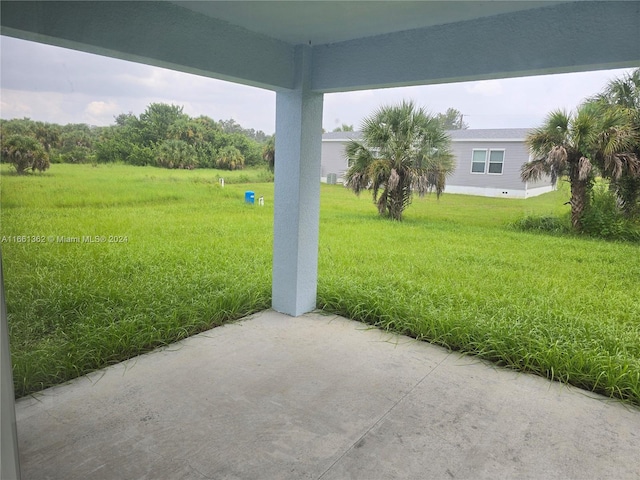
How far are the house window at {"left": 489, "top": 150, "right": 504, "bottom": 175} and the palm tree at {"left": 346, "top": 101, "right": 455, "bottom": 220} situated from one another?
0.41 meters

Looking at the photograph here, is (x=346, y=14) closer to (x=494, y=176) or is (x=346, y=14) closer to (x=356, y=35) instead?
(x=356, y=35)

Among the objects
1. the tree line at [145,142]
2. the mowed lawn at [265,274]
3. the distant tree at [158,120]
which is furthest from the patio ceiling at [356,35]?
the distant tree at [158,120]

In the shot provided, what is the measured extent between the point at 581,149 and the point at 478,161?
3.15 feet

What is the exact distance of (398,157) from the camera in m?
5.18

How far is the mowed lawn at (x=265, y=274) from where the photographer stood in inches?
117

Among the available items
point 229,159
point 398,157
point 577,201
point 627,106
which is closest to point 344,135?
point 398,157

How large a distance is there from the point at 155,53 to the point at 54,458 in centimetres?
214

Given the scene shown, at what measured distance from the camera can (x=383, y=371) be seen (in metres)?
2.94

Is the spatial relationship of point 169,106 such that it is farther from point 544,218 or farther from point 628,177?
point 628,177

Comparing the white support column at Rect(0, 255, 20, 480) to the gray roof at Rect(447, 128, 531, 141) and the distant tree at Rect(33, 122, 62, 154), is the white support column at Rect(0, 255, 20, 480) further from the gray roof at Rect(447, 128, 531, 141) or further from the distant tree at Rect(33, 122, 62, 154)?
the gray roof at Rect(447, 128, 531, 141)

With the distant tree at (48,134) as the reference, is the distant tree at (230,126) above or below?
above

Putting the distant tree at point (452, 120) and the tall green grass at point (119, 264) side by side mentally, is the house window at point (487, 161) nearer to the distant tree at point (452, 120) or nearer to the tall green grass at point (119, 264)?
the distant tree at point (452, 120)

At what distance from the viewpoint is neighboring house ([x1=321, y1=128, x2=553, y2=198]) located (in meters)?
4.62

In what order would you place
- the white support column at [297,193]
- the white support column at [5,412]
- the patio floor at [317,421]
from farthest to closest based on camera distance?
the white support column at [297,193], the patio floor at [317,421], the white support column at [5,412]
